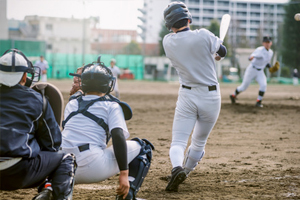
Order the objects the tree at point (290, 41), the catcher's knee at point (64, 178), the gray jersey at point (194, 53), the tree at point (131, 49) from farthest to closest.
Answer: the tree at point (290, 41), the tree at point (131, 49), the gray jersey at point (194, 53), the catcher's knee at point (64, 178)

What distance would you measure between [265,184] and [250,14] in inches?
4701

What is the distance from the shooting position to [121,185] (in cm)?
313

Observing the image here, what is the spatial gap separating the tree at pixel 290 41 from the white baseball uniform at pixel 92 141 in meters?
50.1

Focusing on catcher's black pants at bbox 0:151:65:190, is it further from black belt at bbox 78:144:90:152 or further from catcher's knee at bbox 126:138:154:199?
catcher's knee at bbox 126:138:154:199

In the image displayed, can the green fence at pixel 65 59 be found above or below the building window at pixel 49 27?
below

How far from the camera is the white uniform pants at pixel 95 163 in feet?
10.8

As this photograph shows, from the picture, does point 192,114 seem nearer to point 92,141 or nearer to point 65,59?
point 92,141

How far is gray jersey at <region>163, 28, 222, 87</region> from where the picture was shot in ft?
13.5

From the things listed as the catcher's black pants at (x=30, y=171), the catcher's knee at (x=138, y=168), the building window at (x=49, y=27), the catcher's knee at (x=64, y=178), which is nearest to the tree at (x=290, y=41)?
the building window at (x=49, y=27)

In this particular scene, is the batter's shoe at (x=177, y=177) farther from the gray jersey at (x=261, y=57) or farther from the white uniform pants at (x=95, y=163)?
the gray jersey at (x=261, y=57)

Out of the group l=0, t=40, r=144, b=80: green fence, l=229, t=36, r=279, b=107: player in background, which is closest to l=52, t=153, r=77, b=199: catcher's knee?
l=229, t=36, r=279, b=107: player in background

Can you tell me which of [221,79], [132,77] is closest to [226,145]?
[132,77]

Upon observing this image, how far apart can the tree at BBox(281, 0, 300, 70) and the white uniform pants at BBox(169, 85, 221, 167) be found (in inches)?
1923

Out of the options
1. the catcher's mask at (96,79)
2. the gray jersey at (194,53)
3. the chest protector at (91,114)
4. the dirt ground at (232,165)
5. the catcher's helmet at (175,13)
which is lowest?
the dirt ground at (232,165)
